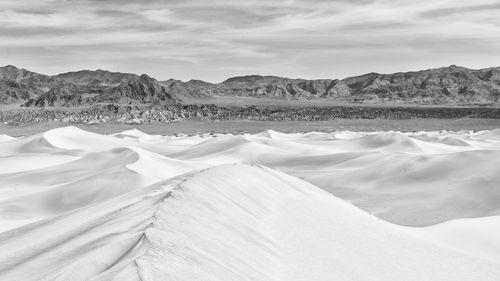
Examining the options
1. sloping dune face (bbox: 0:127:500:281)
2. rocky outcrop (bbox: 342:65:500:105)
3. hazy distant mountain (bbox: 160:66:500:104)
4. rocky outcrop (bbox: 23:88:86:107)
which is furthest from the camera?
hazy distant mountain (bbox: 160:66:500:104)

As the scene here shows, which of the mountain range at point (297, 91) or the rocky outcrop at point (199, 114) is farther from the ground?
the mountain range at point (297, 91)

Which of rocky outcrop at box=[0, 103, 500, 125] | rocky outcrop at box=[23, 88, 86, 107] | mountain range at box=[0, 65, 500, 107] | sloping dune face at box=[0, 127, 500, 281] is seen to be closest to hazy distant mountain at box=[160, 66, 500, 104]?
mountain range at box=[0, 65, 500, 107]

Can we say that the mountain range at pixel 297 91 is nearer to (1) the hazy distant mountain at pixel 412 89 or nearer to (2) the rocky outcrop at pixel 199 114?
(1) the hazy distant mountain at pixel 412 89

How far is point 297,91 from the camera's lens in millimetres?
181125

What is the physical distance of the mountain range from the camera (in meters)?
119

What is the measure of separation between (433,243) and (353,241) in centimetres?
169

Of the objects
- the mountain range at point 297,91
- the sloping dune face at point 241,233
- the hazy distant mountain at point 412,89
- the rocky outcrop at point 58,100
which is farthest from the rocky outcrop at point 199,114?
the sloping dune face at point 241,233

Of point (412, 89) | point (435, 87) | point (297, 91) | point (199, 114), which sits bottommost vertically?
point (199, 114)

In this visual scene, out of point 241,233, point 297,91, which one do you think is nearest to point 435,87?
point 297,91

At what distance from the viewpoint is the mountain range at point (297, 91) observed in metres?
119

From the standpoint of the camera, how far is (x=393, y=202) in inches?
643

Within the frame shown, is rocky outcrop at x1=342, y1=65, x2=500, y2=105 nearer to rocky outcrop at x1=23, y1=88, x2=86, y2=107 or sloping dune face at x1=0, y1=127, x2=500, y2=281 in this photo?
rocky outcrop at x1=23, y1=88, x2=86, y2=107

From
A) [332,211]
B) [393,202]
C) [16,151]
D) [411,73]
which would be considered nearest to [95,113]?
[16,151]

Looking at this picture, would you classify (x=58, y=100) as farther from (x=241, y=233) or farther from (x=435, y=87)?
(x=435, y=87)
